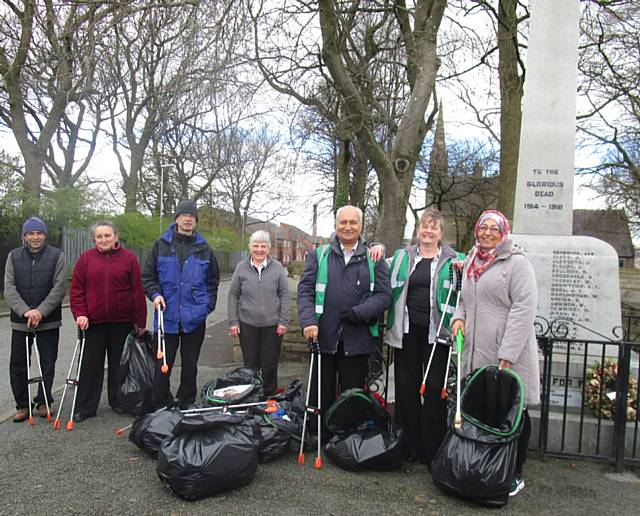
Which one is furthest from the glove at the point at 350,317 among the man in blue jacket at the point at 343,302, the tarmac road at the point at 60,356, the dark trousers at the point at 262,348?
the tarmac road at the point at 60,356

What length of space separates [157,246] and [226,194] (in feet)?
115

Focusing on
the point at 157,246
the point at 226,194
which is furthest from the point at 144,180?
the point at 157,246

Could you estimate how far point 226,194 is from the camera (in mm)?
38875

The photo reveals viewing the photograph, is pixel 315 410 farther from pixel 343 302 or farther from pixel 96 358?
pixel 96 358

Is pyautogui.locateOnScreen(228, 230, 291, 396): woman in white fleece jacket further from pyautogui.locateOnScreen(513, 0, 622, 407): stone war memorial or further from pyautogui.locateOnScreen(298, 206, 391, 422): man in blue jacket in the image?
pyautogui.locateOnScreen(513, 0, 622, 407): stone war memorial

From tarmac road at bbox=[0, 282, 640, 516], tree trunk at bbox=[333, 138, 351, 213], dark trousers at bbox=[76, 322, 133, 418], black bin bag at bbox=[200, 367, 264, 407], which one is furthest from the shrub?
tree trunk at bbox=[333, 138, 351, 213]

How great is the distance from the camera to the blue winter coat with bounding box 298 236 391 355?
12.2 ft

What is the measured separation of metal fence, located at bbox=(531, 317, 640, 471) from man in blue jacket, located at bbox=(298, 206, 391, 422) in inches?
54.5

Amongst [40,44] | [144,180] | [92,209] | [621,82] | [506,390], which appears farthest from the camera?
[144,180]

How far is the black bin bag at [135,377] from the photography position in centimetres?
457

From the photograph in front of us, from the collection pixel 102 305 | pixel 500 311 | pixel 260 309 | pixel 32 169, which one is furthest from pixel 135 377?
pixel 32 169

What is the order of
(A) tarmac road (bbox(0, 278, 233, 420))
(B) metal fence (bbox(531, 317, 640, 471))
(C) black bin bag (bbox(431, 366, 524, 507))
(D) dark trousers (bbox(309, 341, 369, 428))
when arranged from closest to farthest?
(C) black bin bag (bbox(431, 366, 524, 507)) < (B) metal fence (bbox(531, 317, 640, 471)) < (D) dark trousers (bbox(309, 341, 369, 428)) < (A) tarmac road (bbox(0, 278, 233, 420))

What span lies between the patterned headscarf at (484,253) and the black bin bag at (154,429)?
2340 millimetres

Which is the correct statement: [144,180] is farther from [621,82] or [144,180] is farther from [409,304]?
[409,304]
